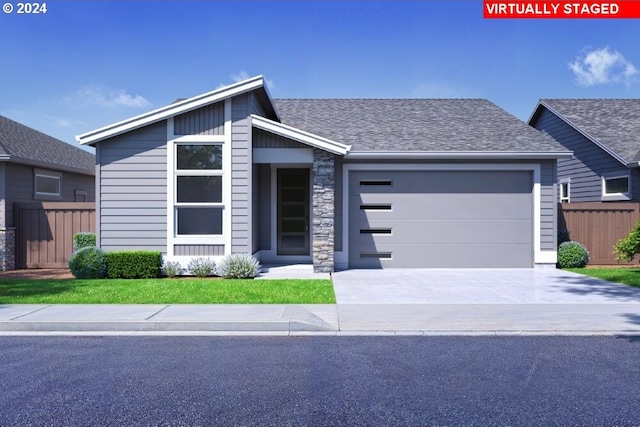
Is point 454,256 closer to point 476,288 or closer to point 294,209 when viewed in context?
point 476,288

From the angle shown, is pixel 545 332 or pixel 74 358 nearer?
pixel 74 358

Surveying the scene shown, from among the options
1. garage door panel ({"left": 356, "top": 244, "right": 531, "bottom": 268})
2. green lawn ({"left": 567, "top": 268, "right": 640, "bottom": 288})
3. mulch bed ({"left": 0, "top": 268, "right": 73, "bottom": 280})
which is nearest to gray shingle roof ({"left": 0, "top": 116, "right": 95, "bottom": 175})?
mulch bed ({"left": 0, "top": 268, "right": 73, "bottom": 280})

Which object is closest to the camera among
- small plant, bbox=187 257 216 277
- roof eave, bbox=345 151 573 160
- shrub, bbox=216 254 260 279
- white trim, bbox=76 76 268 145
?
shrub, bbox=216 254 260 279

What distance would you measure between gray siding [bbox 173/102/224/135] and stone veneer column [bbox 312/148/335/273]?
258 centimetres

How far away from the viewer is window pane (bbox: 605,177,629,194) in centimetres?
1600

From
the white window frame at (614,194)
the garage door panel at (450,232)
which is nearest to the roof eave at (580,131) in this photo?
the white window frame at (614,194)

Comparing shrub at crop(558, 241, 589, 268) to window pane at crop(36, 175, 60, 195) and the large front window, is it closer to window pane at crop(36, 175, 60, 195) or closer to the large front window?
the large front window

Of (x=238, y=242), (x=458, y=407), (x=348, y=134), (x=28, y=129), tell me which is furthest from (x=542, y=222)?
(x=28, y=129)

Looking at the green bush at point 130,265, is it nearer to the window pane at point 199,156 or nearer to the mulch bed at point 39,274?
the mulch bed at point 39,274

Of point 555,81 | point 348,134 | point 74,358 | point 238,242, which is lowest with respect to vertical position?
point 74,358

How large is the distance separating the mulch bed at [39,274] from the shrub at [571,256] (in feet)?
44.8

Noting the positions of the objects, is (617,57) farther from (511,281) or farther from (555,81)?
(511,281)

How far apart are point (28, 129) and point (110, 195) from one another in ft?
36.6

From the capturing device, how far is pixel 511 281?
36.5ft
